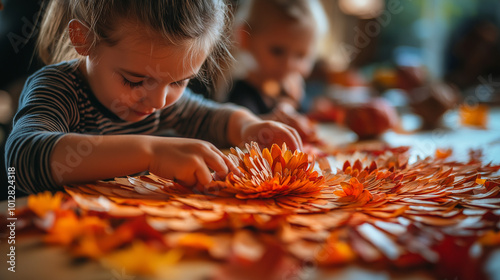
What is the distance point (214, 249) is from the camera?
0.80 feet

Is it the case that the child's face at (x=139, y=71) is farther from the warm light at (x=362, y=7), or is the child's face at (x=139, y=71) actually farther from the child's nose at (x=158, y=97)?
the warm light at (x=362, y=7)

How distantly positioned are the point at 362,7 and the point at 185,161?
1940mm

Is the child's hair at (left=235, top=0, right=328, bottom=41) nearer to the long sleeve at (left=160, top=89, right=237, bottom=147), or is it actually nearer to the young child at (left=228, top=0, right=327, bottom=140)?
the young child at (left=228, top=0, right=327, bottom=140)

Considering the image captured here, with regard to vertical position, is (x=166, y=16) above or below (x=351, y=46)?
below

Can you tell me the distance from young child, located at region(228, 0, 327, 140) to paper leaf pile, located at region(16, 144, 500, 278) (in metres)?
0.59

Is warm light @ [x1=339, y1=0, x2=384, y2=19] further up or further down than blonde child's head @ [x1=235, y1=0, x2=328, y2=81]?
further up

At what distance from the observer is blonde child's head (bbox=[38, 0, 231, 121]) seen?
1.30ft

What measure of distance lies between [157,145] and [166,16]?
0.14 meters

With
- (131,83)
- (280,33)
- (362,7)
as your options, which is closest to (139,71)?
(131,83)

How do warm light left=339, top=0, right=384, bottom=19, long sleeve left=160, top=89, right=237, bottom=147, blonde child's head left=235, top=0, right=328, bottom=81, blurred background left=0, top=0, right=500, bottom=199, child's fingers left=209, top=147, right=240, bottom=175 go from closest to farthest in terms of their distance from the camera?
child's fingers left=209, top=147, right=240, bottom=175 → long sleeve left=160, top=89, right=237, bottom=147 → blurred background left=0, top=0, right=500, bottom=199 → blonde child's head left=235, top=0, right=328, bottom=81 → warm light left=339, top=0, right=384, bottom=19

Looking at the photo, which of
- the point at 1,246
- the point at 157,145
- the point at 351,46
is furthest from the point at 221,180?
the point at 351,46

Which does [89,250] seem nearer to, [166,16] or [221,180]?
[221,180]

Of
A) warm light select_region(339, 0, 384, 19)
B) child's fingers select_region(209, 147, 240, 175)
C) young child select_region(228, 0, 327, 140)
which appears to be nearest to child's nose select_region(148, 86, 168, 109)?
child's fingers select_region(209, 147, 240, 175)

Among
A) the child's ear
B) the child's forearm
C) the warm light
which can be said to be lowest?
the child's forearm
